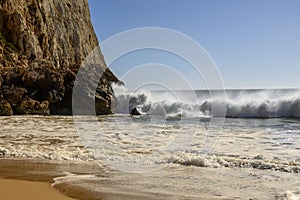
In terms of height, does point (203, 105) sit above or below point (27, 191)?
above

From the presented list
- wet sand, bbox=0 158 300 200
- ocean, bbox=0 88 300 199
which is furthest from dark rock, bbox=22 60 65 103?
wet sand, bbox=0 158 300 200

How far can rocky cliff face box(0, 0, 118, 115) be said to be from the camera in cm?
2512

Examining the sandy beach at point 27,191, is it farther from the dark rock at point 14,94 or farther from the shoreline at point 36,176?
the dark rock at point 14,94

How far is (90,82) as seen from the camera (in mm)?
26594

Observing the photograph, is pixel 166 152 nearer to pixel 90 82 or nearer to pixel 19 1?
pixel 90 82

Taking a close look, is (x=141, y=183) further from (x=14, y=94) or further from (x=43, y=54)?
(x=43, y=54)

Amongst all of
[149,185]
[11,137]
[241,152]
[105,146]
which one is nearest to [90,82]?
[11,137]

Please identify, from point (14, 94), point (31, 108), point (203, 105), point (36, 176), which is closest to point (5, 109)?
point (31, 108)

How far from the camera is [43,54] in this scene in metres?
44.3

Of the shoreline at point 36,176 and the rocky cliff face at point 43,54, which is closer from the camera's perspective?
the shoreline at point 36,176

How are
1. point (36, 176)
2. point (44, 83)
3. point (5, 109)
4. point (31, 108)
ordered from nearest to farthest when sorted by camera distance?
1. point (36, 176)
2. point (5, 109)
3. point (31, 108)
4. point (44, 83)

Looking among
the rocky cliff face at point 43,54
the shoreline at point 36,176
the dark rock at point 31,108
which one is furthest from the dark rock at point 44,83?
the shoreline at point 36,176

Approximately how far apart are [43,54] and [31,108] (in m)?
22.0

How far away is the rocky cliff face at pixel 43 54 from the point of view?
25125 mm
